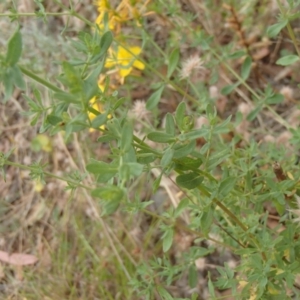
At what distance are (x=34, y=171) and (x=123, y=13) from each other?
35.4 inches

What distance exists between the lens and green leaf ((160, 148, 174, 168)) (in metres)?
1.18

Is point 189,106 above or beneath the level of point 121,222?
above

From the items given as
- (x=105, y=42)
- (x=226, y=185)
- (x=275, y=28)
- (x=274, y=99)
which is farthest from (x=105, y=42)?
(x=274, y=99)

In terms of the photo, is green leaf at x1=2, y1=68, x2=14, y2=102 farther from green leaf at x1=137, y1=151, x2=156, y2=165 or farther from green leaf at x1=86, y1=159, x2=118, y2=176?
green leaf at x1=137, y1=151, x2=156, y2=165

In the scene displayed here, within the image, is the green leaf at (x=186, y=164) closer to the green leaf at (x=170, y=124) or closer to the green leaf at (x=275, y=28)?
the green leaf at (x=170, y=124)

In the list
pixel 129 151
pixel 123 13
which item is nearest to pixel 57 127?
pixel 129 151

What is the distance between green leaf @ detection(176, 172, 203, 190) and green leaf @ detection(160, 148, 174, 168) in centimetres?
10

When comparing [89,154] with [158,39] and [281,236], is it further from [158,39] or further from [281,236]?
[281,236]

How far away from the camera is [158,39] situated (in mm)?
2846

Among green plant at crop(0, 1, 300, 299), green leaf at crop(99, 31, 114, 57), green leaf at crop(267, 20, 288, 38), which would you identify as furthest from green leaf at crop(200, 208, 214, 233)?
green leaf at crop(267, 20, 288, 38)

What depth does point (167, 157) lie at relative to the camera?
1.19 meters

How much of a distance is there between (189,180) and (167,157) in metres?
0.13

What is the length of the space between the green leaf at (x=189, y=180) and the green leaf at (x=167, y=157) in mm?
100

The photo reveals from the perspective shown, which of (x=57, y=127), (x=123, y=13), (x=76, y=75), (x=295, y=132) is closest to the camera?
(x=76, y=75)
